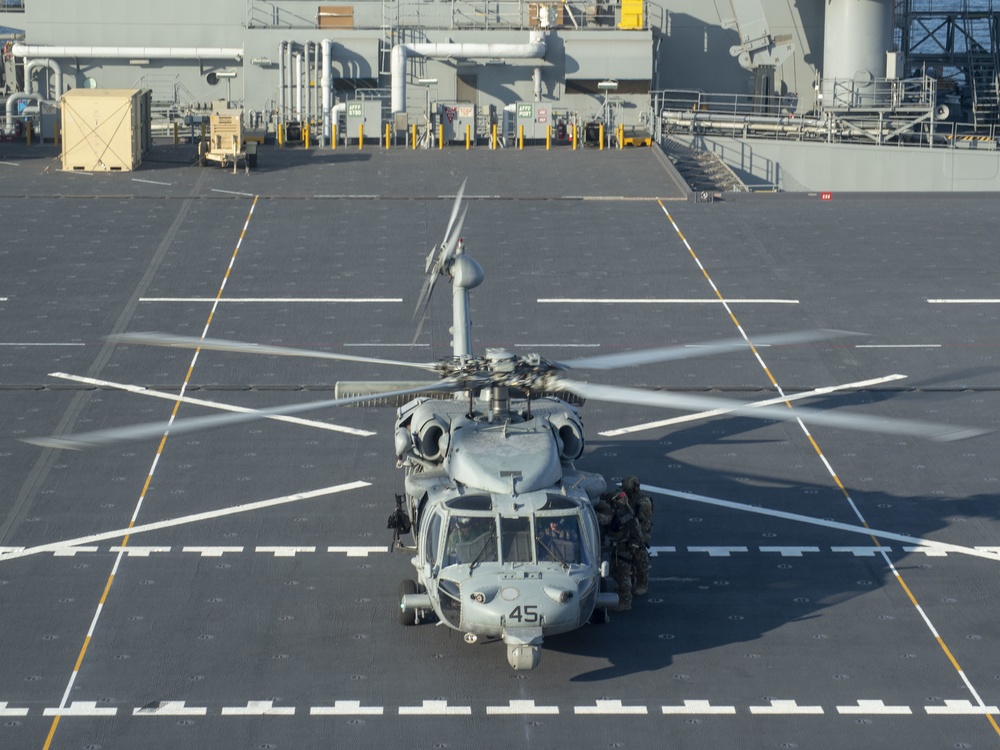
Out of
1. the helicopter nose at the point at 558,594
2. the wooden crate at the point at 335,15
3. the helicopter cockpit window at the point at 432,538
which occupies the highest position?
the wooden crate at the point at 335,15

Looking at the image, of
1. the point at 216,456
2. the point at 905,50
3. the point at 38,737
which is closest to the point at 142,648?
the point at 38,737

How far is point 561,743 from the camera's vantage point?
19.1 metres

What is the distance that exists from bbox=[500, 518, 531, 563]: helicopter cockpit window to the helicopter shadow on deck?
172cm

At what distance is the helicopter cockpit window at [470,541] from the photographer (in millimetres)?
20750

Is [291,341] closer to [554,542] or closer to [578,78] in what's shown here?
[554,542]

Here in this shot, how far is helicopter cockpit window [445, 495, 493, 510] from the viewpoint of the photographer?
2108 centimetres

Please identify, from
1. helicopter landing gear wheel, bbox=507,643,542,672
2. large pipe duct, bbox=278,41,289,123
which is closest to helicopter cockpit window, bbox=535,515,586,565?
helicopter landing gear wheel, bbox=507,643,542,672

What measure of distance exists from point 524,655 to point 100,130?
3736 centimetres

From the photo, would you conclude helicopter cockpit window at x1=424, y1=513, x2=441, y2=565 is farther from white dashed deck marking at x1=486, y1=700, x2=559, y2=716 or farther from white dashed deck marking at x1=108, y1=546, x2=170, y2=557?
white dashed deck marking at x1=108, y1=546, x2=170, y2=557

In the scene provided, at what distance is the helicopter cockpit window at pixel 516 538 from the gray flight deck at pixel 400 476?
1654 millimetres

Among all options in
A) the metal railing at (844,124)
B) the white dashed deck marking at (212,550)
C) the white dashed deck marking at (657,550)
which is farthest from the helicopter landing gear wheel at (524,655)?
the metal railing at (844,124)

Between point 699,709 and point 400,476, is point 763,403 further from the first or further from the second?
point 699,709

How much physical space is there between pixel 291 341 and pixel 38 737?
17.9m

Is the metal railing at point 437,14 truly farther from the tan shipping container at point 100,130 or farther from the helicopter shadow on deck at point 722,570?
the helicopter shadow on deck at point 722,570
